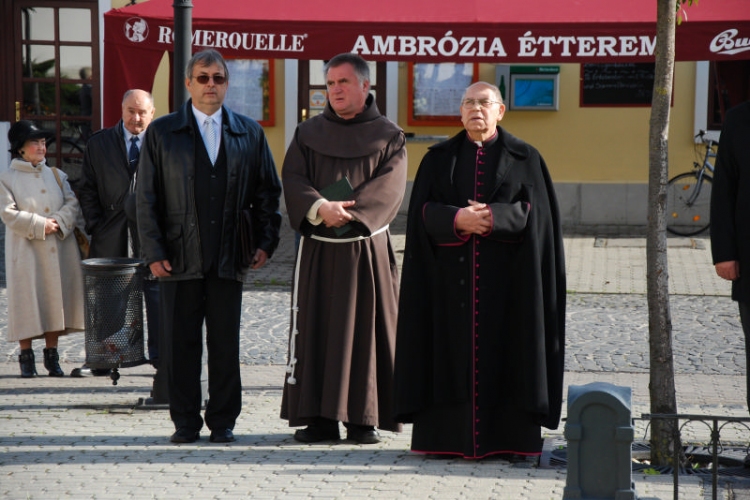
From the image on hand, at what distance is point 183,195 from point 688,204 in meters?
10.2

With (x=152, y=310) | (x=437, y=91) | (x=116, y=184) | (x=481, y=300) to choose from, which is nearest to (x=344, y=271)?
(x=481, y=300)

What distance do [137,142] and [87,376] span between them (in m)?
1.64

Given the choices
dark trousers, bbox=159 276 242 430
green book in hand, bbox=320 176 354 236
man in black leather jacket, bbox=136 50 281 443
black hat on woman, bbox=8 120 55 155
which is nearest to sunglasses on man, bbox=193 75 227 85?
man in black leather jacket, bbox=136 50 281 443

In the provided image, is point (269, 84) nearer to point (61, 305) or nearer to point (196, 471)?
point (61, 305)

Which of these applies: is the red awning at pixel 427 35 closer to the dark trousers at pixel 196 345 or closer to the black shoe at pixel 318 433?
the dark trousers at pixel 196 345

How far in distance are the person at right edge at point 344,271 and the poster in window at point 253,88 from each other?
10005 mm

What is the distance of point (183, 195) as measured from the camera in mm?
6055

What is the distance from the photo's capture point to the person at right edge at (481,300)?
574 cm

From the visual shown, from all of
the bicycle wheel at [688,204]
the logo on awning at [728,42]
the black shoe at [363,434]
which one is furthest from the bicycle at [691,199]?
the black shoe at [363,434]

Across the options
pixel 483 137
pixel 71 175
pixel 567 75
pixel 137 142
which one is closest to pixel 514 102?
pixel 567 75

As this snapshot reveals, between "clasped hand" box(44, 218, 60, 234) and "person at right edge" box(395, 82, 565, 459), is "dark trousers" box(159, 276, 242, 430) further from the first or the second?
"clasped hand" box(44, 218, 60, 234)

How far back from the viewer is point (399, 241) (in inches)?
554

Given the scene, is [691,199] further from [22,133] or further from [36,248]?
[22,133]

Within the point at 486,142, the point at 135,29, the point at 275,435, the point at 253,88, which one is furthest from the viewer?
the point at 253,88
